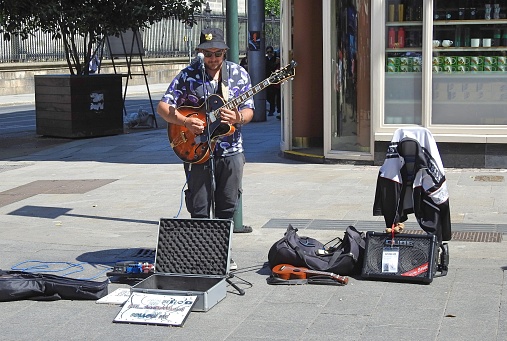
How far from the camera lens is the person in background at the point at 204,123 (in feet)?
23.7

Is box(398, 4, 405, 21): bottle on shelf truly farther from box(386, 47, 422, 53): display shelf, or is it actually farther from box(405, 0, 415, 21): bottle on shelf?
box(386, 47, 422, 53): display shelf

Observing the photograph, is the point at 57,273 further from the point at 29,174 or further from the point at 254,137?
the point at 254,137

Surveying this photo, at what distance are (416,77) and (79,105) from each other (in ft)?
25.8

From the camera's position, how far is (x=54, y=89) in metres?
18.1

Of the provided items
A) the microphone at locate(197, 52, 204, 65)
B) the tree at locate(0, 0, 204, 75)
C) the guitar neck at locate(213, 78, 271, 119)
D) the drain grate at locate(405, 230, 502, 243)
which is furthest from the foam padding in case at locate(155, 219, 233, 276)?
the tree at locate(0, 0, 204, 75)

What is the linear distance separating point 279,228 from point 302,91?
5485 millimetres

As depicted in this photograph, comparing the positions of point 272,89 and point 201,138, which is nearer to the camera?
point 201,138

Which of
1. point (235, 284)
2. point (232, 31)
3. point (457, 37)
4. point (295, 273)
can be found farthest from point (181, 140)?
point (457, 37)

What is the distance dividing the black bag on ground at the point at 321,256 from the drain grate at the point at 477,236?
1510 mm

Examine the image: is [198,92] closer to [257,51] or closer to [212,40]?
[212,40]

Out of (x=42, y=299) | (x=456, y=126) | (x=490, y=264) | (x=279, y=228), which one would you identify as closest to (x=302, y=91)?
(x=456, y=126)

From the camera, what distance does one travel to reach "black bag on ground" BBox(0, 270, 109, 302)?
6.69m

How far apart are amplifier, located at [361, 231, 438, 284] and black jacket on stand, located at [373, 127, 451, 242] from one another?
290 mm

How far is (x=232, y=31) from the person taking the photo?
28.7 feet
